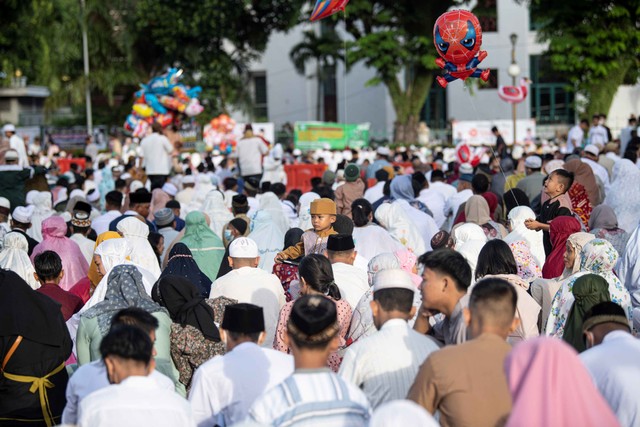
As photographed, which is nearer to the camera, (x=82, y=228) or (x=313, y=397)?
(x=313, y=397)

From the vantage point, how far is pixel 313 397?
4.12 m

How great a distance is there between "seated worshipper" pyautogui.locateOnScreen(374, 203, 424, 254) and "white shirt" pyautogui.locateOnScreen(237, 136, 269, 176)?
7759 mm

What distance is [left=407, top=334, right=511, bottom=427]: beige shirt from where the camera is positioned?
422 centimetres

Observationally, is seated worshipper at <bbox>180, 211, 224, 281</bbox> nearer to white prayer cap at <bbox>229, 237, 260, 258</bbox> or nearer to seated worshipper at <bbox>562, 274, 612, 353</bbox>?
white prayer cap at <bbox>229, 237, 260, 258</bbox>

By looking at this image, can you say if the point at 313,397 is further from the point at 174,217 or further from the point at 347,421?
the point at 174,217

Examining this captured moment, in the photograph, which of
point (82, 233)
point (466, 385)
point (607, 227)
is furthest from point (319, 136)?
point (466, 385)

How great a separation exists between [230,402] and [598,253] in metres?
2.86

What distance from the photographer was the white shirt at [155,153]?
16922mm

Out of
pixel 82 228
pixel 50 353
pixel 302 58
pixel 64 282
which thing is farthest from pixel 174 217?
pixel 302 58

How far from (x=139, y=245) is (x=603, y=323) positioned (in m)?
4.73

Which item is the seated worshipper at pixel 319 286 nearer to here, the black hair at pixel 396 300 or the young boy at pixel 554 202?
the black hair at pixel 396 300

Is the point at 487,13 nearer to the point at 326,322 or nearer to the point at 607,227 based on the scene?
the point at 607,227

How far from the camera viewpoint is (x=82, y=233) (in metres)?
10.3

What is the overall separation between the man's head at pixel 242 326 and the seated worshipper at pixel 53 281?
2.66 m
